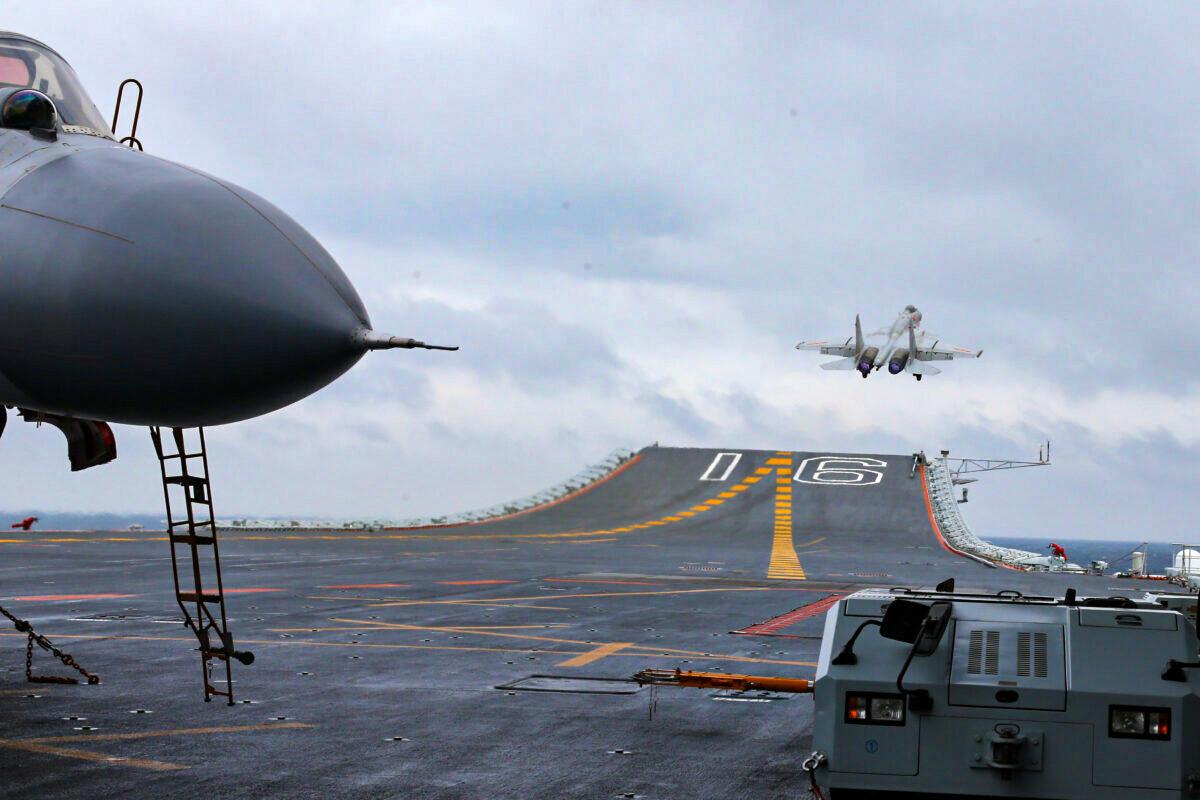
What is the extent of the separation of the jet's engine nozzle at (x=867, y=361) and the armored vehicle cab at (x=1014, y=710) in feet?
225

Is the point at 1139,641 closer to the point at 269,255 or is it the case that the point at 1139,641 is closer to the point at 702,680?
the point at 702,680

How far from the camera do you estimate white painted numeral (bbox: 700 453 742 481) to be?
74.7 metres

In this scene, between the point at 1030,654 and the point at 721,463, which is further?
the point at 721,463

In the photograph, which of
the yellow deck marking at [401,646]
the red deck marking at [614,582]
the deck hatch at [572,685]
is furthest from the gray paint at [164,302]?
the red deck marking at [614,582]

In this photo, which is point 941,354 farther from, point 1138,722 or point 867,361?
point 1138,722

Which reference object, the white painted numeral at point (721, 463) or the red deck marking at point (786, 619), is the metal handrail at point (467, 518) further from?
the red deck marking at point (786, 619)

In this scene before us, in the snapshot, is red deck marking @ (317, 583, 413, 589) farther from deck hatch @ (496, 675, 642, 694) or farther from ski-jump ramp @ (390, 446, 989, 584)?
deck hatch @ (496, 675, 642, 694)

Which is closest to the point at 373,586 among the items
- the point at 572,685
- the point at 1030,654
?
the point at 572,685

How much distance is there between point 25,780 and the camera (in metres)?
10.3

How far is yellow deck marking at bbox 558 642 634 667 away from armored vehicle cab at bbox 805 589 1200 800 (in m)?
9.07

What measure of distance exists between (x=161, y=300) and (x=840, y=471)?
6945 cm

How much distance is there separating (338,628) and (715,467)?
57.3m

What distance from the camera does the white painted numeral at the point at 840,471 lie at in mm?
71500

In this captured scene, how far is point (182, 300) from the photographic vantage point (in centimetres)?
763
